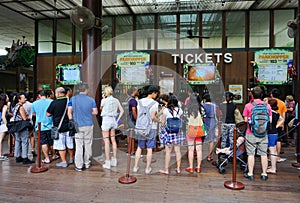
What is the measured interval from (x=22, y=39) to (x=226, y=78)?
9.42 m

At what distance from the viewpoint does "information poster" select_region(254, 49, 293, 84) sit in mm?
7406

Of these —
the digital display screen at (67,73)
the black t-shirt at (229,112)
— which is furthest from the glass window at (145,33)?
the black t-shirt at (229,112)

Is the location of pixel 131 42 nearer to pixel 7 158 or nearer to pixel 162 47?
pixel 162 47

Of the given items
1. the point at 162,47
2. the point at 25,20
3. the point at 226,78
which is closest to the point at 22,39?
the point at 25,20

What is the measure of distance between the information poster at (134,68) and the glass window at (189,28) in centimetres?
135

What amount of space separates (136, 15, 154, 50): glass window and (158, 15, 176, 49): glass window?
288mm

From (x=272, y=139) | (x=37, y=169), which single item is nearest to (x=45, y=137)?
(x=37, y=169)

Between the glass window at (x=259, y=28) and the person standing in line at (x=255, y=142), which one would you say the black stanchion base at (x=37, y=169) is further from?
the glass window at (x=259, y=28)

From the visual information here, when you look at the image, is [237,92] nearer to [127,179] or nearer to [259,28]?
[259,28]

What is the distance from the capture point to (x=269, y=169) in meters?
3.83

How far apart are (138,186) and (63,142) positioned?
156 centimetres

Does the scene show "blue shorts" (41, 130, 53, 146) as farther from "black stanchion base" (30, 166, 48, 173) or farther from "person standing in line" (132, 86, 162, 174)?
"person standing in line" (132, 86, 162, 174)

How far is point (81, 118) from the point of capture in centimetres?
379

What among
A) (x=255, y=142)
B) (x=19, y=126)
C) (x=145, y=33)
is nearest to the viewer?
(x=255, y=142)
